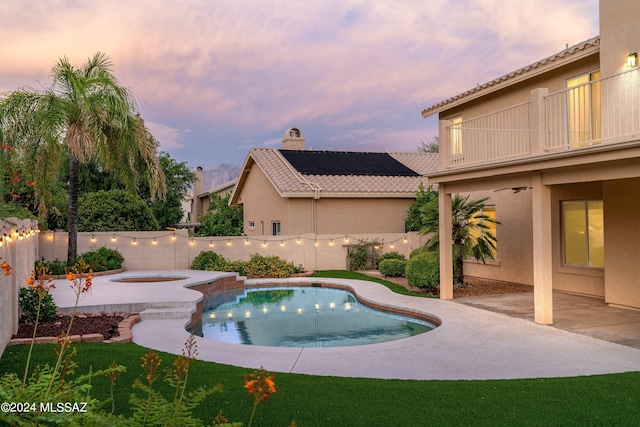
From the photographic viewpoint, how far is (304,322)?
12.5m

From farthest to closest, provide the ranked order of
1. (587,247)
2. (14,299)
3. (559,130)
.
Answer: (587,247)
(559,130)
(14,299)

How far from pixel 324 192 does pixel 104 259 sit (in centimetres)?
901

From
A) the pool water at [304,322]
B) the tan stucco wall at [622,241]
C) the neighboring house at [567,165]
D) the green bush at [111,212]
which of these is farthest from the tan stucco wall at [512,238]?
the green bush at [111,212]

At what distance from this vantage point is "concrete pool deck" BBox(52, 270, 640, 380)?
7277mm

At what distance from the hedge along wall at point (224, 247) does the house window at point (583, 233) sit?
27.5ft

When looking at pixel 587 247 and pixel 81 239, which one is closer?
pixel 587 247

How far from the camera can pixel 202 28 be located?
20.6 metres

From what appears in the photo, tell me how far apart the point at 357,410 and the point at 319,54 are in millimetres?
21809

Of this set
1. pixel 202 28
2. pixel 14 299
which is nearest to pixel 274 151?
pixel 202 28

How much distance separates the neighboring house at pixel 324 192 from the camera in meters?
22.4

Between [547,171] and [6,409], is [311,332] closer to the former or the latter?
[547,171]

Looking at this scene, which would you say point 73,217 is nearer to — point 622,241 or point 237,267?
point 237,267

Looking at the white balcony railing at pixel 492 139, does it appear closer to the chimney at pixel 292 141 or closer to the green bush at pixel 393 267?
the green bush at pixel 393 267

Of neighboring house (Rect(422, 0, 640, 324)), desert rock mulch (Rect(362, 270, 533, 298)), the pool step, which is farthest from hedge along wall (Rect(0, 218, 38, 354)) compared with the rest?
Answer: desert rock mulch (Rect(362, 270, 533, 298))
